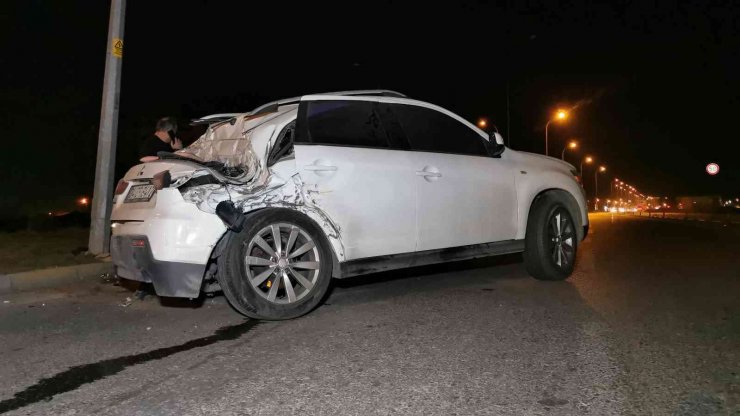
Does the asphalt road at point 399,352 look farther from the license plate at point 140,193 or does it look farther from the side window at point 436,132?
the side window at point 436,132

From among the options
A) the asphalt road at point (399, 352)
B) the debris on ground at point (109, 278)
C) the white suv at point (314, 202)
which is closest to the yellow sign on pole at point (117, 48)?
the debris on ground at point (109, 278)

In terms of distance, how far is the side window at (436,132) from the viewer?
583 centimetres

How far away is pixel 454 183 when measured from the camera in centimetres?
585

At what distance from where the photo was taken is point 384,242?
5.38 metres

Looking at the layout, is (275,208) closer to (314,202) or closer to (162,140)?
(314,202)

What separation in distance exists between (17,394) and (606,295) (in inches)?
192

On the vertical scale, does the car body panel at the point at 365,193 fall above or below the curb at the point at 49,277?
above

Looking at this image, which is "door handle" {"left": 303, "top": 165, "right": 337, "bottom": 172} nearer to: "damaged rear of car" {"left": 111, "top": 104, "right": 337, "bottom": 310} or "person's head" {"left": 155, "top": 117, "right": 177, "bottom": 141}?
"damaged rear of car" {"left": 111, "top": 104, "right": 337, "bottom": 310}

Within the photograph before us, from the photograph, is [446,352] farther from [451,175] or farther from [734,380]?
[451,175]

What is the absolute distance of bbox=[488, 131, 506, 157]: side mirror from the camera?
247 inches

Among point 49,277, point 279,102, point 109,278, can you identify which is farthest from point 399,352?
point 49,277

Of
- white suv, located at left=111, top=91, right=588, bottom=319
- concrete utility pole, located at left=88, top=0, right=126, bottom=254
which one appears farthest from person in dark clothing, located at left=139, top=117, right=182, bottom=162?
concrete utility pole, located at left=88, top=0, right=126, bottom=254

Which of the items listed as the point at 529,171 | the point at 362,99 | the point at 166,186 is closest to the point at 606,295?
the point at 529,171

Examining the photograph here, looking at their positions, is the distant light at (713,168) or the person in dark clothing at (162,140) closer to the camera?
the person in dark clothing at (162,140)
